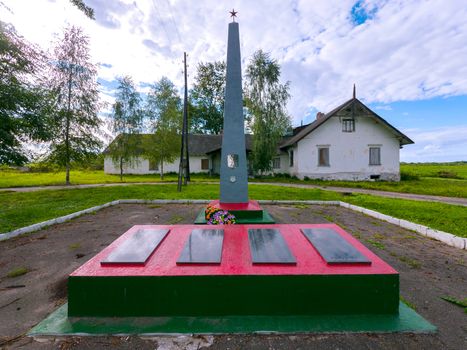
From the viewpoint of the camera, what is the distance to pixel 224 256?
2713mm

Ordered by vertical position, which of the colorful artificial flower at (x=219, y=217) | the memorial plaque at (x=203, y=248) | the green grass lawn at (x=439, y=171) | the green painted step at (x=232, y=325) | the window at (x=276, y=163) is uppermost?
the window at (x=276, y=163)

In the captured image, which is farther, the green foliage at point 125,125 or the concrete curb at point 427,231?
the green foliage at point 125,125

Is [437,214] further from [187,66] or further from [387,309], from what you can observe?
[187,66]

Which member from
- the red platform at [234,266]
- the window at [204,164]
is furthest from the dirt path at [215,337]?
the window at [204,164]

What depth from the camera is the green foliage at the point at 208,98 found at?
40062mm

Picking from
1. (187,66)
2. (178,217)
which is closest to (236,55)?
(178,217)

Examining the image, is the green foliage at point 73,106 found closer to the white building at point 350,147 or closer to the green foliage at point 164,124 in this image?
the green foliage at point 164,124

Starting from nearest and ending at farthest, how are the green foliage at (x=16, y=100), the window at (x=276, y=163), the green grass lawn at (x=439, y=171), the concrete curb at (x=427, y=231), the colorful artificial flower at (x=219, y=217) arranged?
the concrete curb at (x=427, y=231) < the colorful artificial flower at (x=219, y=217) < the green foliage at (x=16, y=100) < the window at (x=276, y=163) < the green grass lawn at (x=439, y=171)

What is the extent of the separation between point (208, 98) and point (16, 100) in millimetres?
32518

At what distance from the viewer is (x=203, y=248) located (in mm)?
2854

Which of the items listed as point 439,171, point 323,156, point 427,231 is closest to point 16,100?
point 427,231

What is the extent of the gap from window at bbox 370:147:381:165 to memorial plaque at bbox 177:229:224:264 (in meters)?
20.7

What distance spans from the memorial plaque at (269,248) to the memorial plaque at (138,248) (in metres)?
1.13

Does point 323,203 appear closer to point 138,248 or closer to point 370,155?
point 138,248
